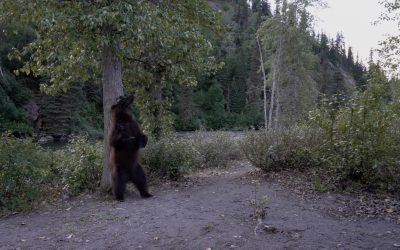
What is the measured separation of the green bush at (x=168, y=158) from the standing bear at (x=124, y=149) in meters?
1.30

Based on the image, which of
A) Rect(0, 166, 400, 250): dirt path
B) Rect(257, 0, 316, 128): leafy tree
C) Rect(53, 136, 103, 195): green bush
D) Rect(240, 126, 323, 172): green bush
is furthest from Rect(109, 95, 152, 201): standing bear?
Rect(257, 0, 316, 128): leafy tree

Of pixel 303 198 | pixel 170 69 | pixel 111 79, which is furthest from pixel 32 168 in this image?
pixel 303 198

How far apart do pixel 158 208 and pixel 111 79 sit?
118 inches

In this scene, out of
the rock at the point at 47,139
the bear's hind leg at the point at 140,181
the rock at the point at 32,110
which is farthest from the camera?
the rock at the point at 32,110

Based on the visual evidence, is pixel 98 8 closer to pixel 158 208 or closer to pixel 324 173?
pixel 158 208

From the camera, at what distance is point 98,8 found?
8102 millimetres

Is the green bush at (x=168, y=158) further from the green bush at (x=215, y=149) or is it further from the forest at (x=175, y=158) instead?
the green bush at (x=215, y=149)

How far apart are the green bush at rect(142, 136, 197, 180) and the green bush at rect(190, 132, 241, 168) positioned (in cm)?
207

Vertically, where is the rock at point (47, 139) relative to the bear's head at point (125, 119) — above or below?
below

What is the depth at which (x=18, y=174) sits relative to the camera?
848 centimetres

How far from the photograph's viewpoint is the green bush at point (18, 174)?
8.36 meters

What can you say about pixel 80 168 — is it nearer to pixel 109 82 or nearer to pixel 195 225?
pixel 109 82

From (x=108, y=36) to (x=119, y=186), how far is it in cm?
294

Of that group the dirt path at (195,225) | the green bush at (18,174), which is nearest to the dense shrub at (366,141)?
the dirt path at (195,225)
